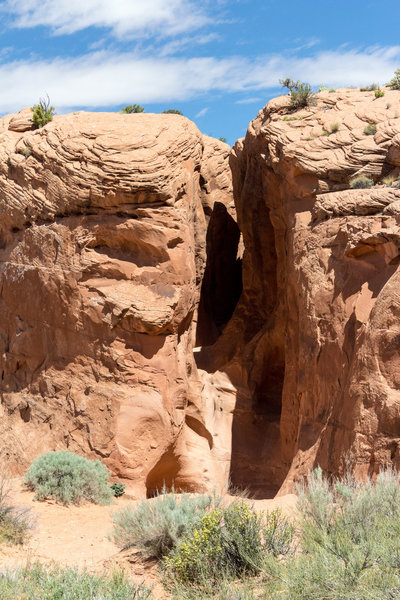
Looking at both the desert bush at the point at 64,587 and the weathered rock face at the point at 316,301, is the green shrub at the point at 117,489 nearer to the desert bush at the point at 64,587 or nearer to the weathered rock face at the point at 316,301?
the weathered rock face at the point at 316,301

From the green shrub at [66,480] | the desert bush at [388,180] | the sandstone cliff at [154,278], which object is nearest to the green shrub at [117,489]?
the sandstone cliff at [154,278]

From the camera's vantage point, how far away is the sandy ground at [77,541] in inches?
326

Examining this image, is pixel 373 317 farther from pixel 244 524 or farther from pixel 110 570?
pixel 110 570

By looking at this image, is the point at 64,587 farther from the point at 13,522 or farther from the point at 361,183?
the point at 361,183

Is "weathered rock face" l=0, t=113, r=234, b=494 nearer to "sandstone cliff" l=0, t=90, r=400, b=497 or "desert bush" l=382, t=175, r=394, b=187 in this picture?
"sandstone cliff" l=0, t=90, r=400, b=497

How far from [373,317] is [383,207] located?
216cm

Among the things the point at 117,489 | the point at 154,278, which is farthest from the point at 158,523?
the point at 154,278

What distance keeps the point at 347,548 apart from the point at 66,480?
5607mm

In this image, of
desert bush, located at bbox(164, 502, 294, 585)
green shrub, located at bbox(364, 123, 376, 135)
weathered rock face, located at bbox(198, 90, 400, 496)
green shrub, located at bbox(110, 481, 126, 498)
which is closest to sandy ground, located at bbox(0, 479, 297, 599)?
desert bush, located at bbox(164, 502, 294, 585)

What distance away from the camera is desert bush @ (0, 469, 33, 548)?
8.87m

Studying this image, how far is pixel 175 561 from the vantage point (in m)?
7.68

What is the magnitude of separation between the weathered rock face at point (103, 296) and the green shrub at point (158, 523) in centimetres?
450

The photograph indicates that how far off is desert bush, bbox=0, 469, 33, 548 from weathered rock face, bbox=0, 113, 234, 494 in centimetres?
428

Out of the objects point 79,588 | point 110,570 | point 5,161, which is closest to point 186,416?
point 5,161
